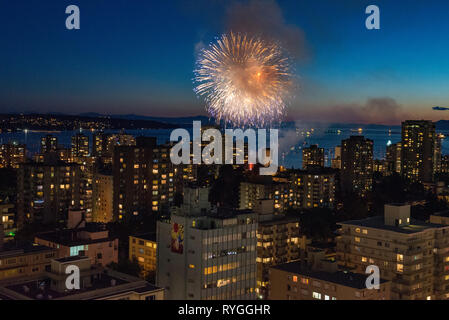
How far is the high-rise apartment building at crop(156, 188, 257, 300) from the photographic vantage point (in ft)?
48.1

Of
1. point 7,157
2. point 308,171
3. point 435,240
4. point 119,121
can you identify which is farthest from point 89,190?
point 119,121

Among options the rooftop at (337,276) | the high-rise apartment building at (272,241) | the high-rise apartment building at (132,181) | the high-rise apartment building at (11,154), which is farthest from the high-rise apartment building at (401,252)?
the high-rise apartment building at (11,154)

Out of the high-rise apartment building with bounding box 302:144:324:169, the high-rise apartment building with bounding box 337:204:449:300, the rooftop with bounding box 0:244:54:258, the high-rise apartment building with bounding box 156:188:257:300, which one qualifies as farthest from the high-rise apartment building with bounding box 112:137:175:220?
the high-rise apartment building with bounding box 302:144:324:169

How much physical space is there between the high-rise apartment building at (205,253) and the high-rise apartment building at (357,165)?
33948mm

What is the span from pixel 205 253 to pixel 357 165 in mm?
36684

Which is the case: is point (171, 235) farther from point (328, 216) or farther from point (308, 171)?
point (308, 171)

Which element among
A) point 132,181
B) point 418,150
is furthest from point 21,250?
point 418,150

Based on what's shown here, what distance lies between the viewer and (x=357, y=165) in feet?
161

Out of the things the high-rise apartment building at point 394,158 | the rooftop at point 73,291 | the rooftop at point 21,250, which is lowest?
the rooftop at point 21,250

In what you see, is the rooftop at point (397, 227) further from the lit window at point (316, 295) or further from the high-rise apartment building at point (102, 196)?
the high-rise apartment building at point (102, 196)

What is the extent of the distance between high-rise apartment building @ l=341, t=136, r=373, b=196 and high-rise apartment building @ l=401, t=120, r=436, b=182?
817cm

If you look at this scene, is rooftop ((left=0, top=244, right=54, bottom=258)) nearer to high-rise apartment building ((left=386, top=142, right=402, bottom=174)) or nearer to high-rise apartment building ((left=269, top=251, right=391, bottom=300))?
high-rise apartment building ((left=269, top=251, right=391, bottom=300))

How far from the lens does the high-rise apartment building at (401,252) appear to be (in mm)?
17141

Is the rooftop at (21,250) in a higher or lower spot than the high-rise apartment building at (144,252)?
higher
